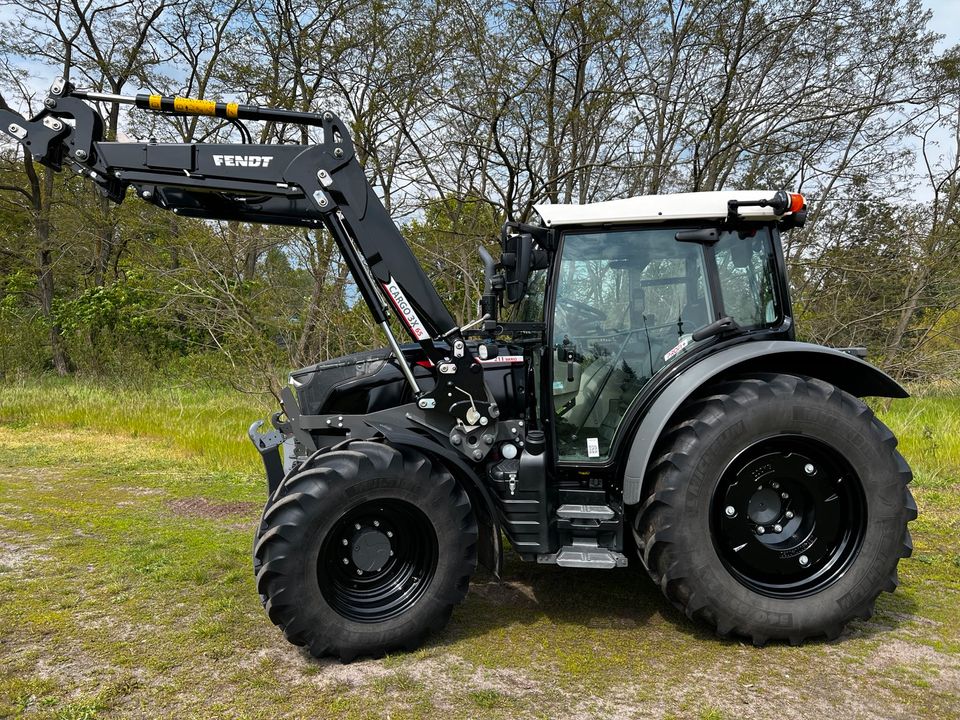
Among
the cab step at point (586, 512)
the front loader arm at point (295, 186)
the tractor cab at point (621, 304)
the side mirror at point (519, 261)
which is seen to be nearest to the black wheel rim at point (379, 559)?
the front loader arm at point (295, 186)

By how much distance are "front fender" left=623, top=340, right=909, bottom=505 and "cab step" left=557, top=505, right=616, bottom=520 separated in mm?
169

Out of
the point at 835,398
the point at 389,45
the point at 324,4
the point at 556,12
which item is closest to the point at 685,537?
the point at 835,398

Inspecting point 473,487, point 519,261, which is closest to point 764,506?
point 473,487

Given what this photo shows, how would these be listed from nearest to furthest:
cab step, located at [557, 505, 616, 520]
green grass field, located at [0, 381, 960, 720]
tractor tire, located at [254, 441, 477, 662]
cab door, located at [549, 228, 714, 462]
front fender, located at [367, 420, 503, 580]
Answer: green grass field, located at [0, 381, 960, 720], tractor tire, located at [254, 441, 477, 662], front fender, located at [367, 420, 503, 580], cab step, located at [557, 505, 616, 520], cab door, located at [549, 228, 714, 462]

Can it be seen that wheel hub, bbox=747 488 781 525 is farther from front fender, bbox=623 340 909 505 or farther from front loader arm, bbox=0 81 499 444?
front loader arm, bbox=0 81 499 444

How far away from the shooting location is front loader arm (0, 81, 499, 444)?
10.5 ft

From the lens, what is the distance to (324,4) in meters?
10.8

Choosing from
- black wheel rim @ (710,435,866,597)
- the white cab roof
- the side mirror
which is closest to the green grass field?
black wheel rim @ (710,435,866,597)

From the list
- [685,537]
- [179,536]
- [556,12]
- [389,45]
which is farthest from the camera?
[389,45]

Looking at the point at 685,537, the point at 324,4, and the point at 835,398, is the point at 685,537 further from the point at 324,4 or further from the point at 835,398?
the point at 324,4

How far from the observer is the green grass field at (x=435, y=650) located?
2.57 meters

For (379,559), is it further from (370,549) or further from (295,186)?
(295,186)

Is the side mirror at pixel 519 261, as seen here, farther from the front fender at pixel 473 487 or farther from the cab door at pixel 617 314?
the front fender at pixel 473 487

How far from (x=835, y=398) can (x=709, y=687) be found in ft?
4.85
